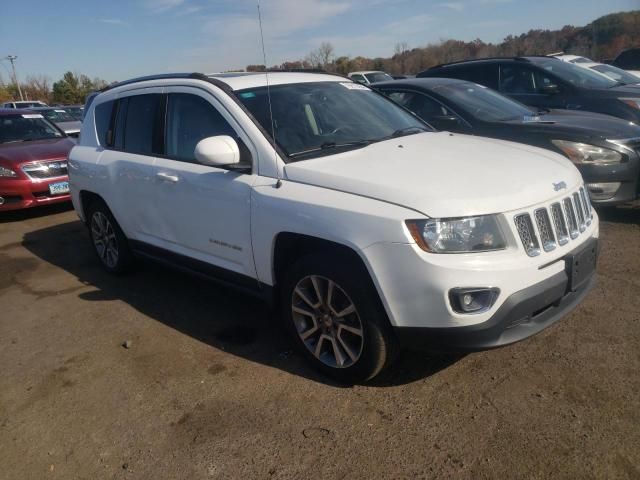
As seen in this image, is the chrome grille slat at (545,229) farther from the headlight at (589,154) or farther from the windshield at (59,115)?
the windshield at (59,115)

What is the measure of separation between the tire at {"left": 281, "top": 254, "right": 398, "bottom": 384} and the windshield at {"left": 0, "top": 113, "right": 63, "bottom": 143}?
305 inches

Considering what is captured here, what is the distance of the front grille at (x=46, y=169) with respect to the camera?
26.0 feet

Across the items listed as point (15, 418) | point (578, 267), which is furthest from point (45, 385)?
point (578, 267)

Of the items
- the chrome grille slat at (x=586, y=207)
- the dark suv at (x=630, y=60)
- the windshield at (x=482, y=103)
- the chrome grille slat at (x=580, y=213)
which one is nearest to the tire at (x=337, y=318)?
the chrome grille slat at (x=580, y=213)

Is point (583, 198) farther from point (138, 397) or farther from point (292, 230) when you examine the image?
point (138, 397)

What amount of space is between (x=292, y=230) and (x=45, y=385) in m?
1.93

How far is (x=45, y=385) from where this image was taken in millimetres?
3393

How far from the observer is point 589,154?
17.2ft

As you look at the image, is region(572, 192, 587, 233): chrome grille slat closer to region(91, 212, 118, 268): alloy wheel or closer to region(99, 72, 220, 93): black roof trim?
region(99, 72, 220, 93): black roof trim

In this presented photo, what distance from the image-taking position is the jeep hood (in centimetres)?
261

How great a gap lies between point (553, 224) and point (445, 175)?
24.7 inches

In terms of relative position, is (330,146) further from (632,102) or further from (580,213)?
(632,102)

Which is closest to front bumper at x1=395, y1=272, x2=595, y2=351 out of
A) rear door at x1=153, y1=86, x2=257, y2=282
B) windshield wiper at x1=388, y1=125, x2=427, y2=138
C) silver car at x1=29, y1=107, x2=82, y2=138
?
rear door at x1=153, y1=86, x2=257, y2=282

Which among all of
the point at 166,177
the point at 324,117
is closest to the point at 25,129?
the point at 166,177
